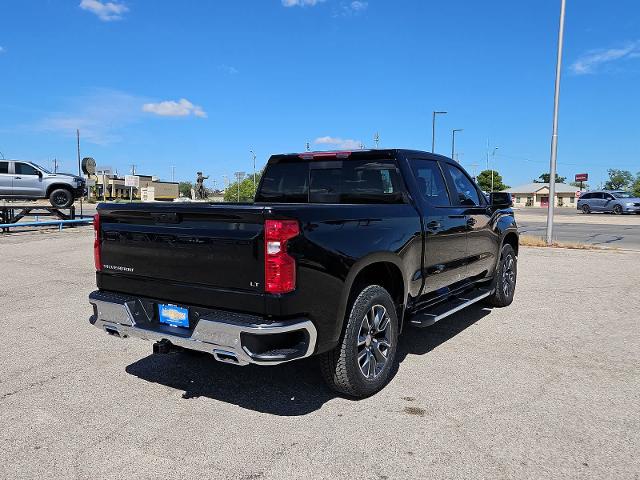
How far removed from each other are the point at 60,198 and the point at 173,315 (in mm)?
19413

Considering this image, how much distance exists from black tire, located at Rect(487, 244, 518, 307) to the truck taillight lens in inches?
169

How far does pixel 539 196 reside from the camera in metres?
104

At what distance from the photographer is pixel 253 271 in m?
3.12

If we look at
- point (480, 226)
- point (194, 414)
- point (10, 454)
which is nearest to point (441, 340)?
point (480, 226)

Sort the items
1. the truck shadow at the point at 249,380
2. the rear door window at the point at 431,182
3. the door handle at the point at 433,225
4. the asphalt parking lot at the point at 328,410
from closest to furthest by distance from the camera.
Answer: the asphalt parking lot at the point at 328,410 → the truck shadow at the point at 249,380 → the door handle at the point at 433,225 → the rear door window at the point at 431,182

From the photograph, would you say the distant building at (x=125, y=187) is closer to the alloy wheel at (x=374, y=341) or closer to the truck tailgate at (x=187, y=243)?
the truck tailgate at (x=187, y=243)

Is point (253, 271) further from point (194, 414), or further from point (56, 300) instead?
point (56, 300)

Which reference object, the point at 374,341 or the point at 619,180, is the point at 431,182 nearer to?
the point at 374,341

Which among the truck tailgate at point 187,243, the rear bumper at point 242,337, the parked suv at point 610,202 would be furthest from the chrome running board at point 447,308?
the parked suv at point 610,202

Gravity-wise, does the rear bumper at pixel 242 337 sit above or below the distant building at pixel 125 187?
below

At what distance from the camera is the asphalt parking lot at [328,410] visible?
288 centimetres

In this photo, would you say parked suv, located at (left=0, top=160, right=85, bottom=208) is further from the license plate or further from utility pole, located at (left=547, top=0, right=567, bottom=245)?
the license plate

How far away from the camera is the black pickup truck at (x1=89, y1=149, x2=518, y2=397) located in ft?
10.2

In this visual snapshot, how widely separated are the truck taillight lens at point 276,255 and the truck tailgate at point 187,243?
A: 0.04m
